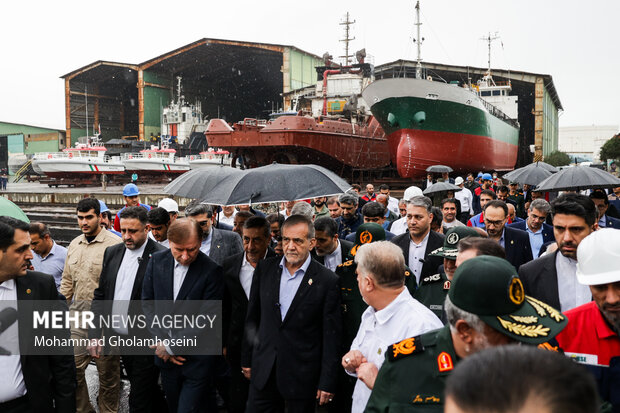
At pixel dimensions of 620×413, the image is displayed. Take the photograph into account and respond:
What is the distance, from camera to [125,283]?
4145 mm

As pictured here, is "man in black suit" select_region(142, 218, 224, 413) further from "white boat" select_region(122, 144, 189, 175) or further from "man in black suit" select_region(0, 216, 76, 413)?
"white boat" select_region(122, 144, 189, 175)

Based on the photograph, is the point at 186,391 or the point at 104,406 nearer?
the point at 186,391

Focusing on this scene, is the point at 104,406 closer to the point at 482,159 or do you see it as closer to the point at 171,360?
the point at 171,360

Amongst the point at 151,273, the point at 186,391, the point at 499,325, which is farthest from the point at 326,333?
the point at 499,325

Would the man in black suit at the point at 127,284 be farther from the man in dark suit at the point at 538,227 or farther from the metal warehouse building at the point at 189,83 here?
the metal warehouse building at the point at 189,83

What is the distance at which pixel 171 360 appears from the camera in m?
3.52

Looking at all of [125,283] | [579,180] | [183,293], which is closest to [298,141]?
[579,180]

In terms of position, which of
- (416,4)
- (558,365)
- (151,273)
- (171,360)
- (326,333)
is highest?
(416,4)

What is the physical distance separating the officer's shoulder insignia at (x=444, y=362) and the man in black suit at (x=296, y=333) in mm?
1566

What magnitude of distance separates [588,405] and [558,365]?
0.08m

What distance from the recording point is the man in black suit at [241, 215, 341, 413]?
3.14 meters

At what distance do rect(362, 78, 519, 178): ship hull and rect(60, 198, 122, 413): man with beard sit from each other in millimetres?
15822

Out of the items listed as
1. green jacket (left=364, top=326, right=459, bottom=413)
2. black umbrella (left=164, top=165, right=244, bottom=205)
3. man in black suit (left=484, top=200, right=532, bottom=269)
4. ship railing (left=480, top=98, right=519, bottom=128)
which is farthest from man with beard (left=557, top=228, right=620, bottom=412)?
ship railing (left=480, top=98, right=519, bottom=128)

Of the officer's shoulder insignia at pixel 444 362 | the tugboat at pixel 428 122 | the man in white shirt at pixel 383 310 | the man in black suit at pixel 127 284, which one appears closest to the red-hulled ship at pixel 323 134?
the tugboat at pixel 428 122
